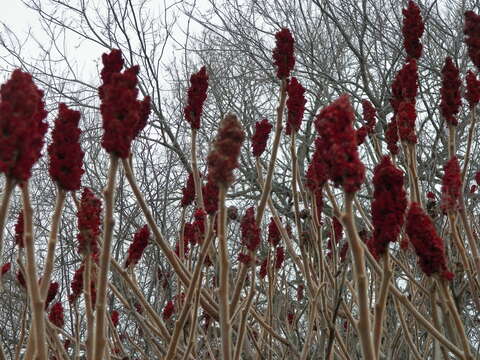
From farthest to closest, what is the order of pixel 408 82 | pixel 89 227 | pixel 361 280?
pixel 408 82
pixel 89 227
pixel 361 280

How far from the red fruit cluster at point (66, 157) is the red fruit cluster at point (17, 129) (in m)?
0.23

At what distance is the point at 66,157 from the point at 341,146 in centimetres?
64

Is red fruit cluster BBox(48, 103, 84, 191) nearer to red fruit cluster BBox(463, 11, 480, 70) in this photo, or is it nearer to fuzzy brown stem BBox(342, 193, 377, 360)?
fuzzy brown stem BBox(342, 193, 377, 360)

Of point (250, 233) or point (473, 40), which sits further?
point (473, 40)

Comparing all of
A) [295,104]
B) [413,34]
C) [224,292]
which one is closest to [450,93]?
[413,34]

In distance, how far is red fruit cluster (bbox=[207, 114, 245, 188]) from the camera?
127cm

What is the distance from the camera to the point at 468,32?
2609 millimetres

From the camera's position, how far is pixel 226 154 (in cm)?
128

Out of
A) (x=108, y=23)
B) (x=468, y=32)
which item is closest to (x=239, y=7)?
(x=108, y=23)

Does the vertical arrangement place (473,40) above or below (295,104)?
above

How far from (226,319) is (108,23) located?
7.03m

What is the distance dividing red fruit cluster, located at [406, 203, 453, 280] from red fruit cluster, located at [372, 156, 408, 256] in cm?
7

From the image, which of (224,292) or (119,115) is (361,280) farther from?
(119,115)

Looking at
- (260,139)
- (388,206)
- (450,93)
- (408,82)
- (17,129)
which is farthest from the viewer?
(260,139)
